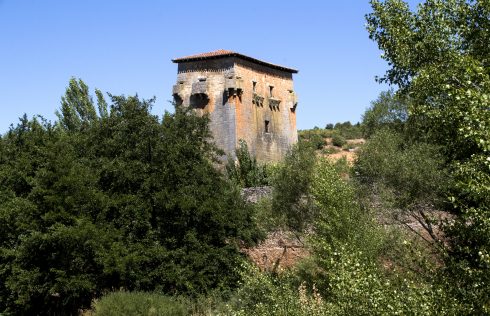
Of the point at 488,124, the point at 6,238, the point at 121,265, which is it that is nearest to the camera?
the point at 488,124

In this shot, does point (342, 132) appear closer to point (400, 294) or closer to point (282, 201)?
point (282, 201)

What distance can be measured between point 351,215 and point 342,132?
6210cm

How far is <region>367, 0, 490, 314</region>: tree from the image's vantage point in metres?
9.30

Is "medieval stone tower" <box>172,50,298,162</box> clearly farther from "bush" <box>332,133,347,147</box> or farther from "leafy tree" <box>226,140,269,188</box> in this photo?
"bush" <box>332,133,347,147</box>

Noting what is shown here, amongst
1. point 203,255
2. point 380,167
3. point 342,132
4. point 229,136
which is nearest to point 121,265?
point 203,255

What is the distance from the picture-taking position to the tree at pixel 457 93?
930 cm

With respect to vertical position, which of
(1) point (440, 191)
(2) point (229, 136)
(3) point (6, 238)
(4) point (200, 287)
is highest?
(2) point (229, 136)

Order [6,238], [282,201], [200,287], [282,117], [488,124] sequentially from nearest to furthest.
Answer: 1. [488,124]
2. [200,287]
3. [6,238]
4. [282,201]
5. [282,117]

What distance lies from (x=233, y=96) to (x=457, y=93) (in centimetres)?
3582

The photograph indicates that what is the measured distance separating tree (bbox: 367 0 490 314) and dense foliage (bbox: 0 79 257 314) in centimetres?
937

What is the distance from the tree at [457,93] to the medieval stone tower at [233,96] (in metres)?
30.6

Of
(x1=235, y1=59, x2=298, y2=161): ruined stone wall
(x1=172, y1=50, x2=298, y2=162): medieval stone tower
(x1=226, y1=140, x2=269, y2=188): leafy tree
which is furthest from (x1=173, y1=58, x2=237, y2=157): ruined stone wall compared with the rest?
(x1=226, y1=140, x2=269, y2=188): leafy tree

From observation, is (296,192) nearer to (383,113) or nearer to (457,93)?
(457,93)

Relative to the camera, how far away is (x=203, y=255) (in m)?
21.2
